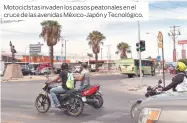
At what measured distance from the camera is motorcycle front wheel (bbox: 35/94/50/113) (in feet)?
35.6

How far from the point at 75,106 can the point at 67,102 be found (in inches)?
11.7

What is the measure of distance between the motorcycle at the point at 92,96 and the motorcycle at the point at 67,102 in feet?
1.32

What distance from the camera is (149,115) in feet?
12.0

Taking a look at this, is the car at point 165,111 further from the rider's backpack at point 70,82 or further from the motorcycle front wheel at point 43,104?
the motorcycle front wheel at point 43,104

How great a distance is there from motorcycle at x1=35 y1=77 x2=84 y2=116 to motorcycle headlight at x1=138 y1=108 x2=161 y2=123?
6439 mm

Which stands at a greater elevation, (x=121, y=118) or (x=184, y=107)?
(x=184, y=107)

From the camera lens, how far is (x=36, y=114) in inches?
415

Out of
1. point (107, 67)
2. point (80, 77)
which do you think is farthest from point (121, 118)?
point (107, 67)

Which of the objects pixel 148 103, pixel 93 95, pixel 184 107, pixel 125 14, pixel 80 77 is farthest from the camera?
pixel 125 14

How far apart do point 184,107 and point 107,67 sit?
94.2 metres

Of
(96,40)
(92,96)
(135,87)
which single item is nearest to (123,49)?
(96,40)

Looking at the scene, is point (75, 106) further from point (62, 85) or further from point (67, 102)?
point (62, 85)

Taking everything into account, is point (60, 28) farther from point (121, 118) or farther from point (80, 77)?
point (121, 118)

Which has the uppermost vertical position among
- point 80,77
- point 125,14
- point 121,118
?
point 125,14
